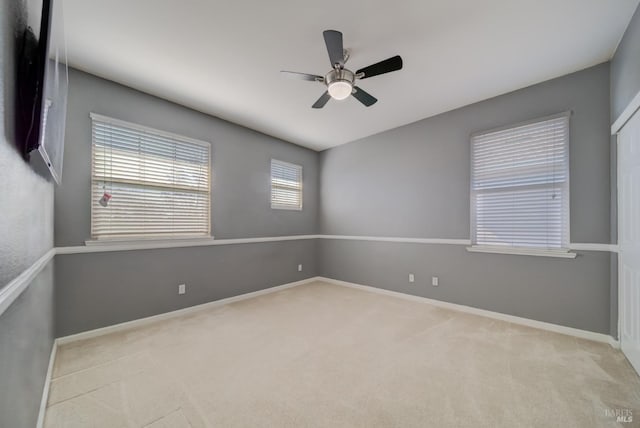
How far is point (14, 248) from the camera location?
3.11ft

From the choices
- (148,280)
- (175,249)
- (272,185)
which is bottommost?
(148,280)

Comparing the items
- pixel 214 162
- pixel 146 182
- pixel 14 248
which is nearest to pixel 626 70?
pixel 14 248

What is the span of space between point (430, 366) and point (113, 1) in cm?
370

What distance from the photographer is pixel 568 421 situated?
1.52 metres

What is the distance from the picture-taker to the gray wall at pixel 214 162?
8.45ft

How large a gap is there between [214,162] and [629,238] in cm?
458

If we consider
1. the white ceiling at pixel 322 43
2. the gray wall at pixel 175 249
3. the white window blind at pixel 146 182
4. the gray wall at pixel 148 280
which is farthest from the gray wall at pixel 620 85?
the white window blind at pixel 146 182

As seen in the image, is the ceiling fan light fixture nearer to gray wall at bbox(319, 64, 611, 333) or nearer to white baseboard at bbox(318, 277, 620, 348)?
gray wall at bbox(319, 64, 611, 333)

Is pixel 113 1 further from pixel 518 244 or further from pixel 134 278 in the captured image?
pixel 518 244

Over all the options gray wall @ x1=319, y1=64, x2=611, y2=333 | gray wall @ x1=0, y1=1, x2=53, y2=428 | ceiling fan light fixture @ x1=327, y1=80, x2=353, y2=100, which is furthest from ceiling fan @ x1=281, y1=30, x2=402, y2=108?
gray wall @ x1=319, y1=64, x2=611, y2=333

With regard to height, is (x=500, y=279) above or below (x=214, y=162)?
below

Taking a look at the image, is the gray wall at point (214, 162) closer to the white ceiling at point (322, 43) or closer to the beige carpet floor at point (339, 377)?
the white ceiling at point (322, 43)

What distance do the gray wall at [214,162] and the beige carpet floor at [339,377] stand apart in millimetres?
1381

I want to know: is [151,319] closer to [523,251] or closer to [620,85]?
[523,251]
